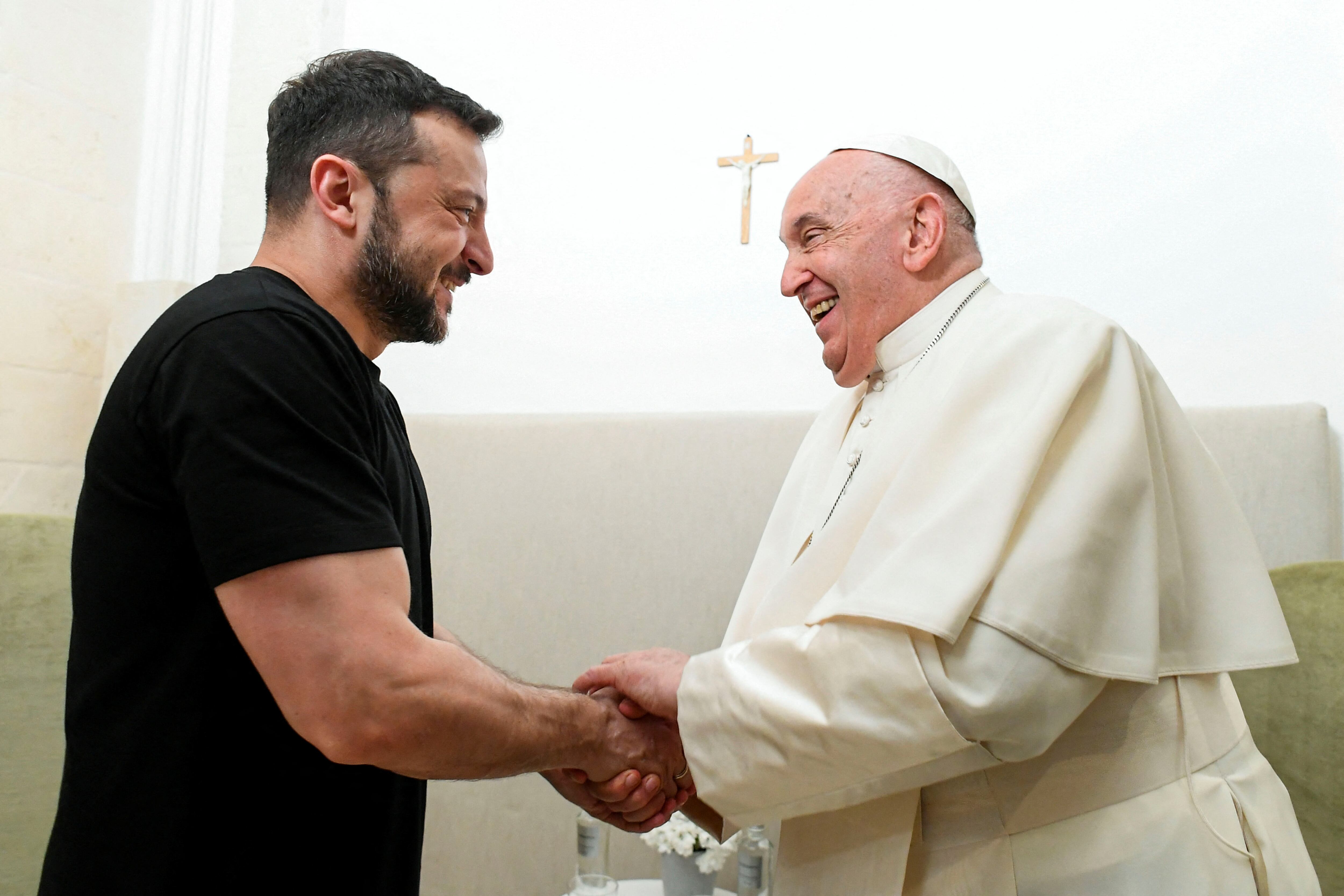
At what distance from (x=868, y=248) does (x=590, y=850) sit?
5.23 feet

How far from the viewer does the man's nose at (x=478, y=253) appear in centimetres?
208

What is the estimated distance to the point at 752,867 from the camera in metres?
2.45

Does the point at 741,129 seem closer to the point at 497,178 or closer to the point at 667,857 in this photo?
the point at 497,178

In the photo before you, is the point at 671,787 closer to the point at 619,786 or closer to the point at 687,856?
the point at 619,786

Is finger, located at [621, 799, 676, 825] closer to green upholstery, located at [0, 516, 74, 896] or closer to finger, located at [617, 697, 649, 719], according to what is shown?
finger, located at [617, 697, 649, 719]

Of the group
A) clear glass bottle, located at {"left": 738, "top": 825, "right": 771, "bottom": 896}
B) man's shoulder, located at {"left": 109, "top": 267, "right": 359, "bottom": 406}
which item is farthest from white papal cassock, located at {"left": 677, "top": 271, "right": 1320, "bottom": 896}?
man's shoulder, located at {"left": 109, "top": 267, "right": 359, "bottom": 406}

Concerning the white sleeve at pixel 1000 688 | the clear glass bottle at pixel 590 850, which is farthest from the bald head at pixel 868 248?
the clear glass bottle at pixel 590 850

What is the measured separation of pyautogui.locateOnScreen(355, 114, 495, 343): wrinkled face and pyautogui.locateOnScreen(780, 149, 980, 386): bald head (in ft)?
2.44

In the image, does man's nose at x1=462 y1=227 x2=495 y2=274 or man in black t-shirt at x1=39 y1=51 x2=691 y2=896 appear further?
man's nose at x1=462 y1=227 x2=495 y2=274

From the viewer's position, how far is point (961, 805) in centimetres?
162

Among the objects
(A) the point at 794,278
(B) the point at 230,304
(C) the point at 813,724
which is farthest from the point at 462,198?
(C) the point at 813,724

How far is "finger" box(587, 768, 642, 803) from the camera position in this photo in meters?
1.92

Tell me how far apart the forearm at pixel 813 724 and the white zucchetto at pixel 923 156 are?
1.11 metres

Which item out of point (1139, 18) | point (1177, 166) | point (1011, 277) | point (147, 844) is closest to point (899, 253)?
point (1011, 277)
